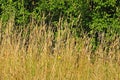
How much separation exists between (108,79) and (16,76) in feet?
3.77

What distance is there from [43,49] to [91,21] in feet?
5.70

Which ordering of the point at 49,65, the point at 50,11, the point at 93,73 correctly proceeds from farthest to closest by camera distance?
the point at 50,11, the point at 49,65, the point at 93,73

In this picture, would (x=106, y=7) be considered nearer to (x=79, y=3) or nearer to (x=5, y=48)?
(x=79, y=3)

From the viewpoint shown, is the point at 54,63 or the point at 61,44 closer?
the point at 54,63

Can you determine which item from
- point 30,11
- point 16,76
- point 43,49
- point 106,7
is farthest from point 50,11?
point 16,76

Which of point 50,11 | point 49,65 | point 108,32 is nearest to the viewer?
point 49,65

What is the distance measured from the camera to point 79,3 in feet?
22.4

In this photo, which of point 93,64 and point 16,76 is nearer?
point 16,76

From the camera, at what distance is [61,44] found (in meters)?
5.52

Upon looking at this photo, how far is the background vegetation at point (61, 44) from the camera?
4943mm

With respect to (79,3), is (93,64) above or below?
below

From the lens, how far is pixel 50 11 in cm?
715

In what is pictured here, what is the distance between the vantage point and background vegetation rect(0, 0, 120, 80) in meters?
4.94

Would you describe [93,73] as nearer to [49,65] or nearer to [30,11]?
[49,65]
